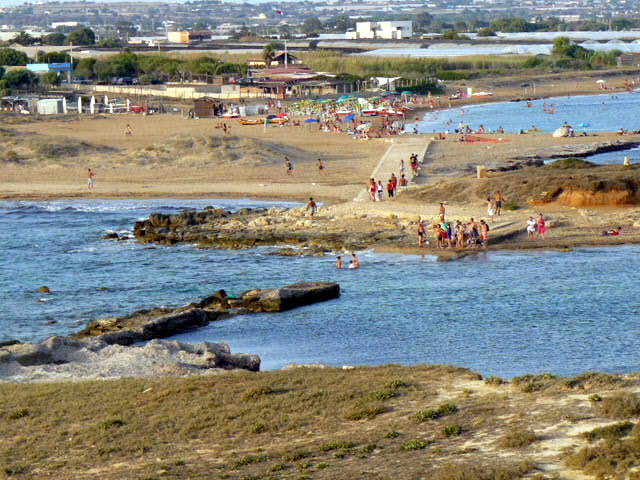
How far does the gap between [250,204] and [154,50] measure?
131942 millimetres

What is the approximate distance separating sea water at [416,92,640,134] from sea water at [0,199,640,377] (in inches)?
1392

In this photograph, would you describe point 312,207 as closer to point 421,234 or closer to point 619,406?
point 421,234

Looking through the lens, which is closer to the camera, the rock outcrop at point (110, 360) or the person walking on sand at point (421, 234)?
the rock outcrop at point (110, 360)

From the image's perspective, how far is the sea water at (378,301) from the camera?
92.7 feet

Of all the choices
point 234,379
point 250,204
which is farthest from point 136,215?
point 234,379

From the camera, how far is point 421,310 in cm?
3291

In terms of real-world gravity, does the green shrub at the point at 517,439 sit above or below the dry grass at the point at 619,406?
below

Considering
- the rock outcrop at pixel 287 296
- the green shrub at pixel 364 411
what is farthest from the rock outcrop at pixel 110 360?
the rock outcrop at pixel 287 296

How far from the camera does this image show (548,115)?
310 ft

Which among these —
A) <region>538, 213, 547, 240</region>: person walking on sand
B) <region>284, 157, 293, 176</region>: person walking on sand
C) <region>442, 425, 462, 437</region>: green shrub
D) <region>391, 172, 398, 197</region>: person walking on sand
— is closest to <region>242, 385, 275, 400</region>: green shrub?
<region>442, 425, 462, 437</region>: green shrub

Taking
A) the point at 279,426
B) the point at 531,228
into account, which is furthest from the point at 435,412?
the point at 531,228

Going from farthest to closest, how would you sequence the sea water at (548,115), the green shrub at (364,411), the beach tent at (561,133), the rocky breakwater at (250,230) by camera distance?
the sea water at (548,115) → the beach tent at (561,133) → the rocky breakwater at (250,230) → the green shrub at (364,411)

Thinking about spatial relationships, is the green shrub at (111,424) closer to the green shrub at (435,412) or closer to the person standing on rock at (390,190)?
the green shrub at (435,412)

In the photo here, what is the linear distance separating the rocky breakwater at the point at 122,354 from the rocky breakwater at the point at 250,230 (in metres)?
10.3
